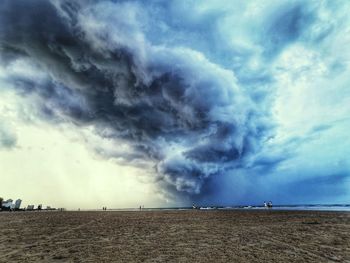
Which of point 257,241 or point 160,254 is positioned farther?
point 257,241

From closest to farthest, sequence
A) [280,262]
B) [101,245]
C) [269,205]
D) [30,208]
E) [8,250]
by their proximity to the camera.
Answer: [280,262]
[8,250]
[101,245]
[269,205]
[30,208]

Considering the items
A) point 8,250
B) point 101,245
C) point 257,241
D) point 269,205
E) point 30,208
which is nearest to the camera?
point 8,250

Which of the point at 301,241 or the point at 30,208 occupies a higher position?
the point at 30,208

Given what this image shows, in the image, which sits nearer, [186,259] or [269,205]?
[186,259]

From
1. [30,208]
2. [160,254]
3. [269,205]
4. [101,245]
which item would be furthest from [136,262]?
[30,208]

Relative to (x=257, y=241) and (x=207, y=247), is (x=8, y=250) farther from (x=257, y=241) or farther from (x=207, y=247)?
(x=257, y=241)

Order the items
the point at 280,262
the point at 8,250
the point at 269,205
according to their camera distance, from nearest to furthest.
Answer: the point at 280,262, the point at 8,250, the point at 269,205

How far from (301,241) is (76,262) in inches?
660

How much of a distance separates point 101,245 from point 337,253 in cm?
1568

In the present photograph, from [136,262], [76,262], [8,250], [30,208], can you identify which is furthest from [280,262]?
[30,208]

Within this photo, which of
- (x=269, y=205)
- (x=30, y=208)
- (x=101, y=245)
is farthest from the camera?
(x=30, y=208)

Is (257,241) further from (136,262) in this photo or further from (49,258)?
(49,258)

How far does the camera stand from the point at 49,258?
685 inches

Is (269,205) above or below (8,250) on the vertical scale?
above
